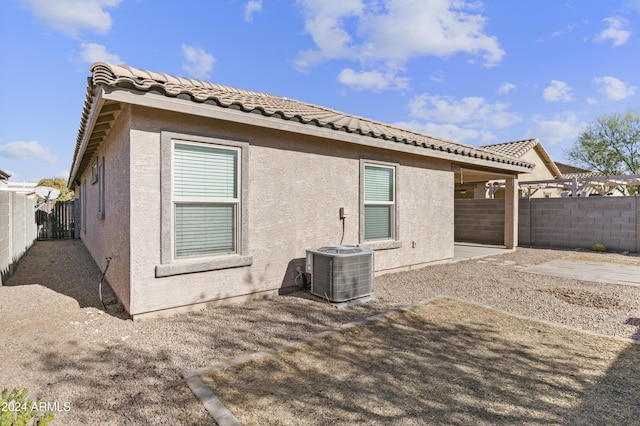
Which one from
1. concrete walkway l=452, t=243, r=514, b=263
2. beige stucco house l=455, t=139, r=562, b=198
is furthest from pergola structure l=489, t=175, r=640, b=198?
concrete walkway l=452, t=243, r=514, b=263

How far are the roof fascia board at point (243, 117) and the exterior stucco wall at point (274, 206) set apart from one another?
0.94 ft

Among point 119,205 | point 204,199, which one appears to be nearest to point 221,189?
point 204,199

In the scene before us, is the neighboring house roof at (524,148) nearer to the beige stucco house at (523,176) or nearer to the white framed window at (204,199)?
the beige stucco house at (523,176)

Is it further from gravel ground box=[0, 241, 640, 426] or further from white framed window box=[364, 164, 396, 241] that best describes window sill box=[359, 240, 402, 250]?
gravel ground box=[0, 241, 640, 426]

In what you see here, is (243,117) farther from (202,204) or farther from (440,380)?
(440,380)

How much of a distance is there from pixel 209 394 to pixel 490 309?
4.51 metres

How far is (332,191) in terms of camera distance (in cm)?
677

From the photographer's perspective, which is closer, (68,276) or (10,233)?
(68,276)

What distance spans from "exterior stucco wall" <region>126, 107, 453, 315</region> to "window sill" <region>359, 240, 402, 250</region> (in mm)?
150

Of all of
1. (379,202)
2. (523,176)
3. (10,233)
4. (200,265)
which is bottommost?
(200,265)

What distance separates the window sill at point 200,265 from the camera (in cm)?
472

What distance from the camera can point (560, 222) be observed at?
1377 centimetres

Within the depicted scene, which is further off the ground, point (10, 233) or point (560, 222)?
point (560, 222)

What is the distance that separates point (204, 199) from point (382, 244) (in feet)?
13.8
